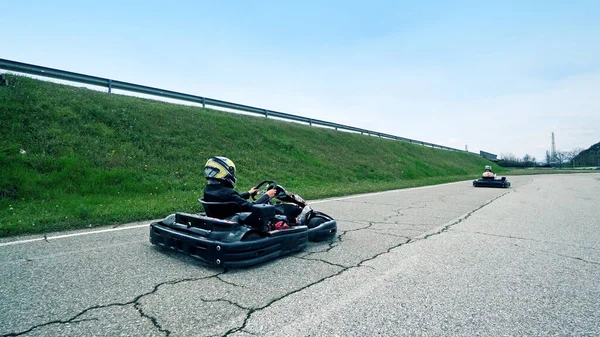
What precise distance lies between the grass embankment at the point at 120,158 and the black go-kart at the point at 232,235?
287 cm

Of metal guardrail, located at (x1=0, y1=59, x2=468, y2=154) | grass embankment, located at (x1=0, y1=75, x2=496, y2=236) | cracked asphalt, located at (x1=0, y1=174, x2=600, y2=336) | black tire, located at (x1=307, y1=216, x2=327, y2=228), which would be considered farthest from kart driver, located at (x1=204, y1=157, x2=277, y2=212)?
metal guardrail, located at (x1=0, y1=59, x2=468, y2=154)

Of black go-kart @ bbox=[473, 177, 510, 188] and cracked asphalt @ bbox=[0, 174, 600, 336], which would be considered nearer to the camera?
cracked asphalt @ bbox=[0, 174, 600, 336]

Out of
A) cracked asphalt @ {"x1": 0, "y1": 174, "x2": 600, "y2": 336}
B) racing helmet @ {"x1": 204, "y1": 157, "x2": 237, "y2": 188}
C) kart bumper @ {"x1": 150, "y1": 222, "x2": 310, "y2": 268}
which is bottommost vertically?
cracked asphalt @ {"x1": 0, "y1": 174, "x2": 600, "y2": 336}

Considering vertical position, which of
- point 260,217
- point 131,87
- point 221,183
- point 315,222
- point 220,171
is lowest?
point 315,222

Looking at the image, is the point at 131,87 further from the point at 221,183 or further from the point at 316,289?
the point at 316,289

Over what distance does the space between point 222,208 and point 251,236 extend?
0.62 metres

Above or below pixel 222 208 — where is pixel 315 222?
below

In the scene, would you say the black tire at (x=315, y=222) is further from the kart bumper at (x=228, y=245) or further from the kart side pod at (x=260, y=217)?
the kart side pod at (x=260, y=217)

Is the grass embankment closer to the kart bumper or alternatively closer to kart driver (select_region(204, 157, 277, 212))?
the kart bumper

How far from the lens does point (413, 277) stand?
146 inches

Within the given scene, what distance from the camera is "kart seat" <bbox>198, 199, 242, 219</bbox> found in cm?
424

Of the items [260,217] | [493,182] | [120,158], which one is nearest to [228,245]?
[260,217]

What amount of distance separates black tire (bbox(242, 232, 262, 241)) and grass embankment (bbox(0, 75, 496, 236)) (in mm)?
3647

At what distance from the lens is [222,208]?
14.0 feet
